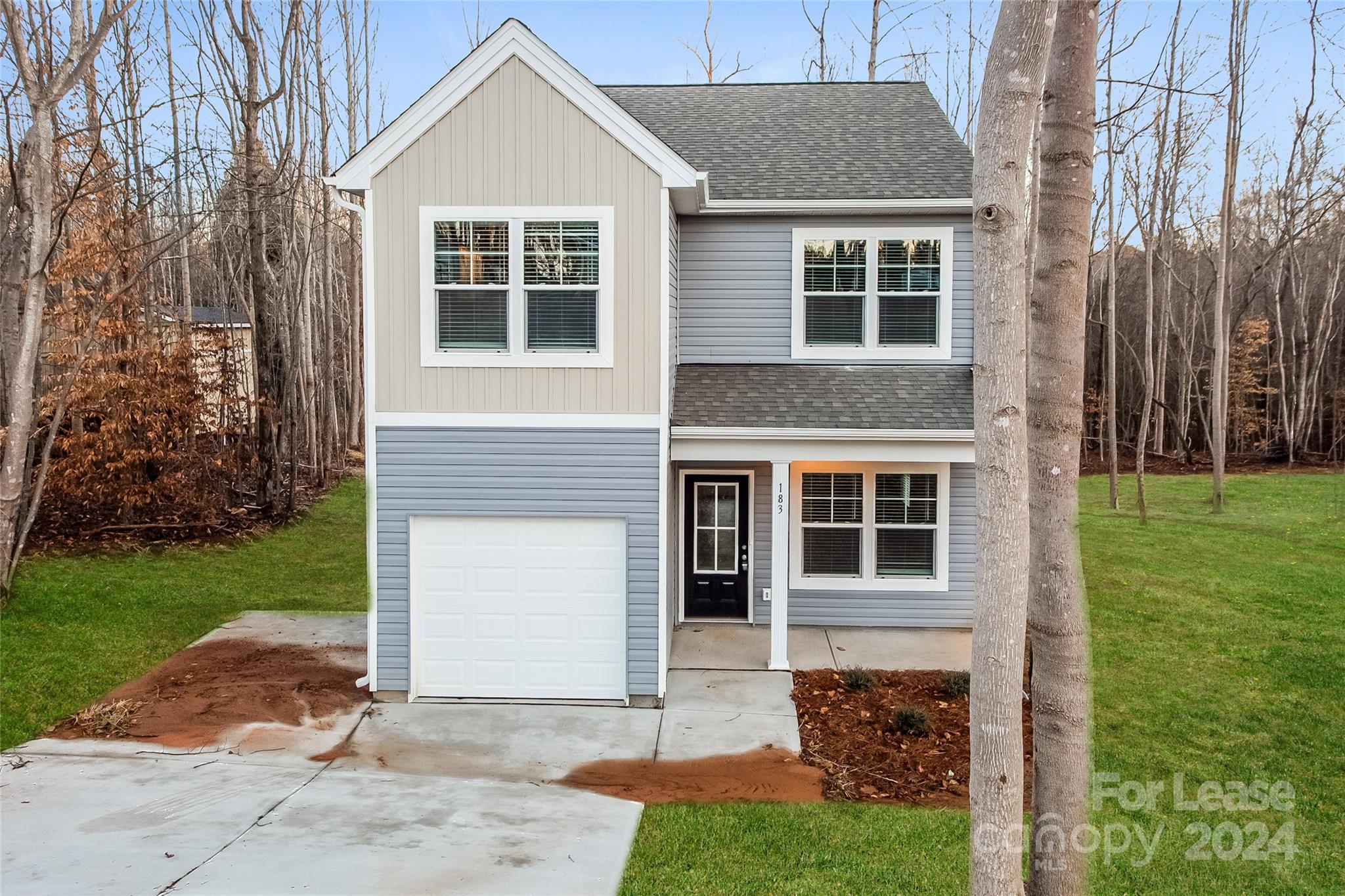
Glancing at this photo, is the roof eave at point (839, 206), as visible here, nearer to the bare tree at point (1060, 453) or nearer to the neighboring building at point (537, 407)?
the neighboring building at point (537, 407)

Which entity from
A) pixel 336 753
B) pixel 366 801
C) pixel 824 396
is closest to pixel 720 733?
pixel 366 801

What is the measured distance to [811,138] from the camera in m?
13.0

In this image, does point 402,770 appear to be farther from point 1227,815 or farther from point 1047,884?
point 1227,815

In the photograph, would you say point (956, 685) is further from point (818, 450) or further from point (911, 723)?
point (818, 450)

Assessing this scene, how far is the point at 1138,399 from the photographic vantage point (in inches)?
1282

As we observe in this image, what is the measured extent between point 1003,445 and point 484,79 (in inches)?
277

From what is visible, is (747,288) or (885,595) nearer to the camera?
(747,288)

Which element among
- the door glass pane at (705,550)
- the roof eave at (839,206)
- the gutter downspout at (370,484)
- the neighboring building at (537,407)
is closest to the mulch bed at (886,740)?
the neighboring building at (537,407)

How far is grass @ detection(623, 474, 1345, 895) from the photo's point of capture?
5895 mm

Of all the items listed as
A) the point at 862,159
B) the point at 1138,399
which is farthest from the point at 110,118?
the point at 1138,399

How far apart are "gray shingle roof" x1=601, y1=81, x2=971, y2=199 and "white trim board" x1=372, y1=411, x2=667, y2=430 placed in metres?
3.63

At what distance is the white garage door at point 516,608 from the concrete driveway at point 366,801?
0.33 m

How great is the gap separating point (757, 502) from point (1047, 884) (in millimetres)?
7862

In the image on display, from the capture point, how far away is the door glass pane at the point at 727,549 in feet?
39.6
